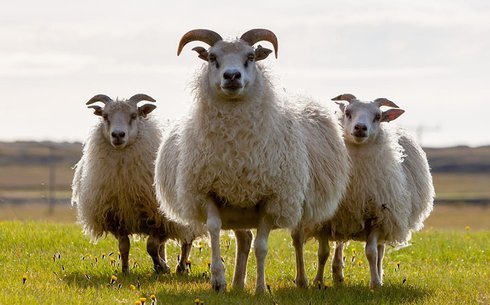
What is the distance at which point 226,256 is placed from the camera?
13789mm

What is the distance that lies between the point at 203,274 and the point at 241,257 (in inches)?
29.2

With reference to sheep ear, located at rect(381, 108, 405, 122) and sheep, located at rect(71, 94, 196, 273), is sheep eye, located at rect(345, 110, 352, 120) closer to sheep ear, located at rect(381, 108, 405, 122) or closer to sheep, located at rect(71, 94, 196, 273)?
sheep ear, located at rect(381, 108, 405, 122)

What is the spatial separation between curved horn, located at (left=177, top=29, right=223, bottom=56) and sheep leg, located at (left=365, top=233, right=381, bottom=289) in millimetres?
2858

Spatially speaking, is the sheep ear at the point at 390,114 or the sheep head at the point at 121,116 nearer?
the sheep ear at the point at 390,114

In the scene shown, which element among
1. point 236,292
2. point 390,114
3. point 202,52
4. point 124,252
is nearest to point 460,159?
point 390,114

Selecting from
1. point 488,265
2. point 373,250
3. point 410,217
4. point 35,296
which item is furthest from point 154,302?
point 488,265

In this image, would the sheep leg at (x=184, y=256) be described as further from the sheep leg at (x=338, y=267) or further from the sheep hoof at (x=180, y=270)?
the sheep leg at (x=338, y=267)

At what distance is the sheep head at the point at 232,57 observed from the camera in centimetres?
1028

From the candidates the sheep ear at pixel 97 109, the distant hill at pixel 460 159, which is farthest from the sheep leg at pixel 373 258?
the distant hill at pixel 460 159

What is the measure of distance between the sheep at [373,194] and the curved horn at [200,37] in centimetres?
189

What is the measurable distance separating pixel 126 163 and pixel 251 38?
2541mm

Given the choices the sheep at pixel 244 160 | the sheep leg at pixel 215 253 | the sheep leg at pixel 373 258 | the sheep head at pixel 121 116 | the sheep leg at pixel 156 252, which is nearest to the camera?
the sheep leg at pixel 215 253

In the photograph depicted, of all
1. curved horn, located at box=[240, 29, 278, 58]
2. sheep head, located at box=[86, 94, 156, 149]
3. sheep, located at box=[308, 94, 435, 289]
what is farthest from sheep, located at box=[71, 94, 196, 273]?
curved horn, located at box=[240, 29, 278, 58]

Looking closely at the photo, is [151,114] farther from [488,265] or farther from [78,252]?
[488,265]
